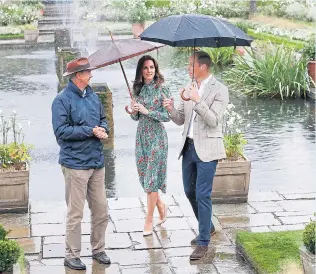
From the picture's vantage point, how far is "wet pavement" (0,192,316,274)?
6883 mm


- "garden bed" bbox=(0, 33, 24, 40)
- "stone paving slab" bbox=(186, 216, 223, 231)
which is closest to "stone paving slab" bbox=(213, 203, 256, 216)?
"stone paving slab" bbox=(186, 216, 223, 231)

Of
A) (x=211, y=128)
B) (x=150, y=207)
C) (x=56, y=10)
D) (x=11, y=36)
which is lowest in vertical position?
(x=11, y=36)

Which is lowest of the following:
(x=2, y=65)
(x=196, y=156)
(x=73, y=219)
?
(x=2, y=65)

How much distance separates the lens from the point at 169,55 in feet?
84.3

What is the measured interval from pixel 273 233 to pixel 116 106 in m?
8.86

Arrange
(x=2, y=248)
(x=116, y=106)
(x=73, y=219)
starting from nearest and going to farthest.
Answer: (x=2, y=248)
(x=73, y=219)
(x=116, y=106)

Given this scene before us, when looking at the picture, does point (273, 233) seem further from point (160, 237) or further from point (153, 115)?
point (153, 115)

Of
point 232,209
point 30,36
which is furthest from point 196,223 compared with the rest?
point 30,36

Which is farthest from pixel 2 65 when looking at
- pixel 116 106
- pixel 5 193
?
pixel 5 193

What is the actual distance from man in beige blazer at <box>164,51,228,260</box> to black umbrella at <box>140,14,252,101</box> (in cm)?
20

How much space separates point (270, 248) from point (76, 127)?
2.03 meters

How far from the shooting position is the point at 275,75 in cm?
1631

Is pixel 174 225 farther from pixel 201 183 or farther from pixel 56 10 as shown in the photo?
pixel 56 10

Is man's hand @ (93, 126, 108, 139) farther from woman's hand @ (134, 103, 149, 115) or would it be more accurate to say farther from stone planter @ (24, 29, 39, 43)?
stone planter @ (24, 29, 39, 43)
